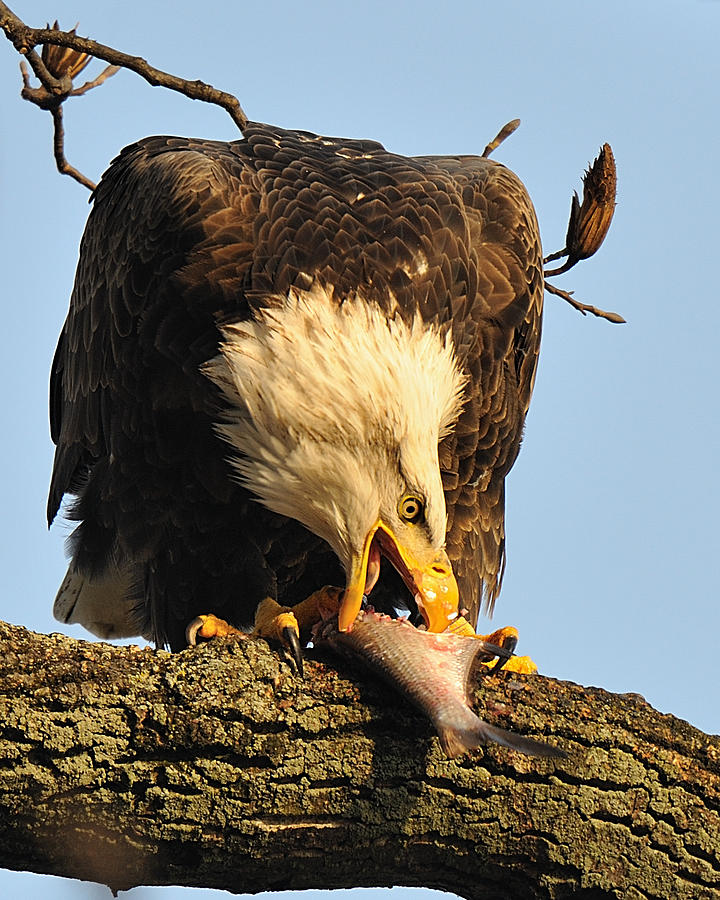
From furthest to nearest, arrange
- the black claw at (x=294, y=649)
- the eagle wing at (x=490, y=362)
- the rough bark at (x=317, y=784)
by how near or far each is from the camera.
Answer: the eagle wing at (x=490, y=362), the black claw at (x=294, y=649), the rough bark at (x=317, y=784)

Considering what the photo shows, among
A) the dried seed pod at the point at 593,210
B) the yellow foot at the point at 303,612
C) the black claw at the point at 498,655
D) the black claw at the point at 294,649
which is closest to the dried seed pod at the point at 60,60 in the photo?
the dried seed pod at the point at 593,210

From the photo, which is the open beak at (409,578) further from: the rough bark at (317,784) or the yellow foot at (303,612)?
the rough bark at (317,784)

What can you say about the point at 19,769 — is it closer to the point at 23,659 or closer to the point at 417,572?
the point at 23,659

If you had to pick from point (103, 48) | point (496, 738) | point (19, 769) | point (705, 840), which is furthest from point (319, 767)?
point (103, 48)

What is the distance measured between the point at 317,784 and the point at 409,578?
99 cm

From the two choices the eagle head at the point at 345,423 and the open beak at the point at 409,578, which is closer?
the open beak at the point at 409,578

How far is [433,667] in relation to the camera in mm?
2859

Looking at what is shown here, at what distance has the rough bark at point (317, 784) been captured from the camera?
2.45 metres

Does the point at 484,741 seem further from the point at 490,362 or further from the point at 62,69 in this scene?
the point at 62,69

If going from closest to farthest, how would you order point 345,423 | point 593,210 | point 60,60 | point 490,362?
point 345,423
point 60,60
point 593,210
point 490,362

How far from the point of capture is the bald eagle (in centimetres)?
368

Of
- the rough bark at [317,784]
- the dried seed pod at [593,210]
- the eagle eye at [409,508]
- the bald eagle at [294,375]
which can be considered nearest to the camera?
the rough bark at [317,784]

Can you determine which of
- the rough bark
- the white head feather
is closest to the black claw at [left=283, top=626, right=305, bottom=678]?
the rough bark

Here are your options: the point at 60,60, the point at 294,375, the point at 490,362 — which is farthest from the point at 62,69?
the point at 490,362
